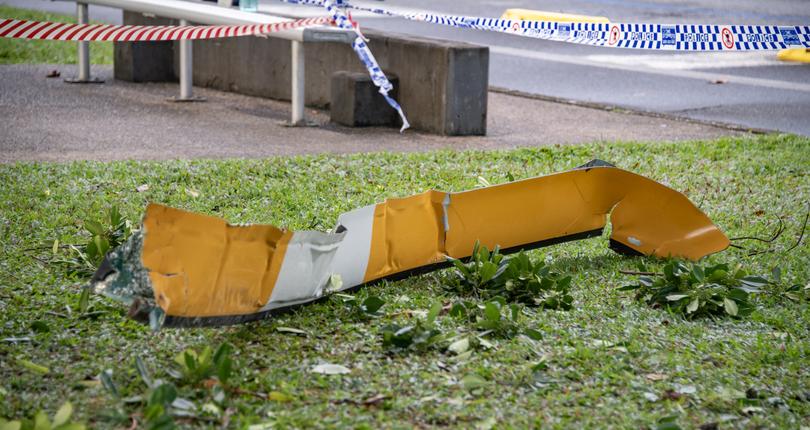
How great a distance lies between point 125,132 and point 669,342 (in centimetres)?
576

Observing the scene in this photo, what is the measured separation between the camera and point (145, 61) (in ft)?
38.1

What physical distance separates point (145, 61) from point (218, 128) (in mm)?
3158

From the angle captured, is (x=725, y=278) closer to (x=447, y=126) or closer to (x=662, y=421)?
(x=662, y=421)

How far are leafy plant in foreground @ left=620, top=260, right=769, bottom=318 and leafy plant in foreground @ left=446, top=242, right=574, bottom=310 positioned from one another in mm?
347

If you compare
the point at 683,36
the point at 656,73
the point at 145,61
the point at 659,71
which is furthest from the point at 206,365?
the point at 659,71

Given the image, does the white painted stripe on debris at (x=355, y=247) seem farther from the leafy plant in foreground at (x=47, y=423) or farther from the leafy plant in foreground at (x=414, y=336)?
the leafy plant in foreground at (x=47, y=423)

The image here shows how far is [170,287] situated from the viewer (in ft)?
11.2

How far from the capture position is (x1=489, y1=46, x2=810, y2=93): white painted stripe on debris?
39.5 feet

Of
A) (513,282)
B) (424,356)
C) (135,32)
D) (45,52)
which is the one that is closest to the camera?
(424,356)

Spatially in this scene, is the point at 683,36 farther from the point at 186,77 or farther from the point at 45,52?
the point at 45,52

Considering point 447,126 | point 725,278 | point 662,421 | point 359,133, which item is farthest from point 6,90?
point 662,421

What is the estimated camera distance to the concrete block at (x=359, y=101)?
9.07m

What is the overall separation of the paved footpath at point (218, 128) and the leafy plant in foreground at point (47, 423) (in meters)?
4.63

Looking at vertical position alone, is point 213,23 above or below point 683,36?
below
